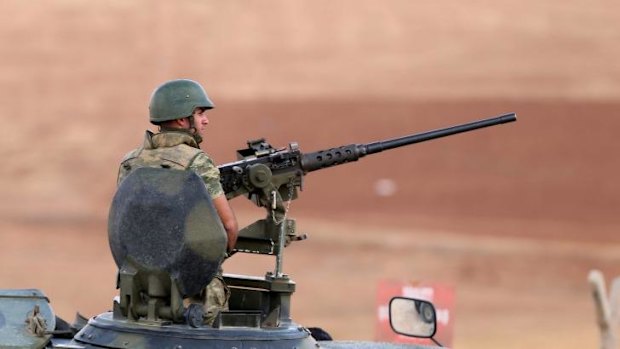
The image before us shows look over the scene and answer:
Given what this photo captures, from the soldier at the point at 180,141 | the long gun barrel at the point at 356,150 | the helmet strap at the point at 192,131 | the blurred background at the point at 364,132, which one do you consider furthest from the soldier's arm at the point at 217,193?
the blurred background at the point at 364,132

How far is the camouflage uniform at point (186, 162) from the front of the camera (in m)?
6.67

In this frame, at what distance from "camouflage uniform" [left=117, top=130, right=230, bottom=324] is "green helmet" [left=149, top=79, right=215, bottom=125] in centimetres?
8

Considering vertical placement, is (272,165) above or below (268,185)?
above

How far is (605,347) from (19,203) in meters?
28.8

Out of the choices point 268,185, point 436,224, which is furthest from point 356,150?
point 436,224

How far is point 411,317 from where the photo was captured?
28.6 ft

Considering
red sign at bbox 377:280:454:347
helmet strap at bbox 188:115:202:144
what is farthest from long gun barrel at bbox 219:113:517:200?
red sign at bbox 377:280:454:347

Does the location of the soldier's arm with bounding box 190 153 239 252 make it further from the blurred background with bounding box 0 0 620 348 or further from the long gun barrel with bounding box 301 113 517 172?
the blurred background with bounding box 0 0 620 348

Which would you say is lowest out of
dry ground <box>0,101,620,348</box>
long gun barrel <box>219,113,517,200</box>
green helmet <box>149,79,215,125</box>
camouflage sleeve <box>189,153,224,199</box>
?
camouflage sleeve <box>189,153,224,199</box>

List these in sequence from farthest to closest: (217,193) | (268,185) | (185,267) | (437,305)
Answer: (437,305) → (268,185) → (217,193) → (185,267)

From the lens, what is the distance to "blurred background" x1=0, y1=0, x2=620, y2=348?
34625 millimetres

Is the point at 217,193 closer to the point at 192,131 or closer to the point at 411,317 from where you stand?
the point at 192,131

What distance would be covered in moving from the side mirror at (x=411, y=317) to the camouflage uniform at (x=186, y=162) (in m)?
2.07

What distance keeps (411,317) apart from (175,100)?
2451 mm
